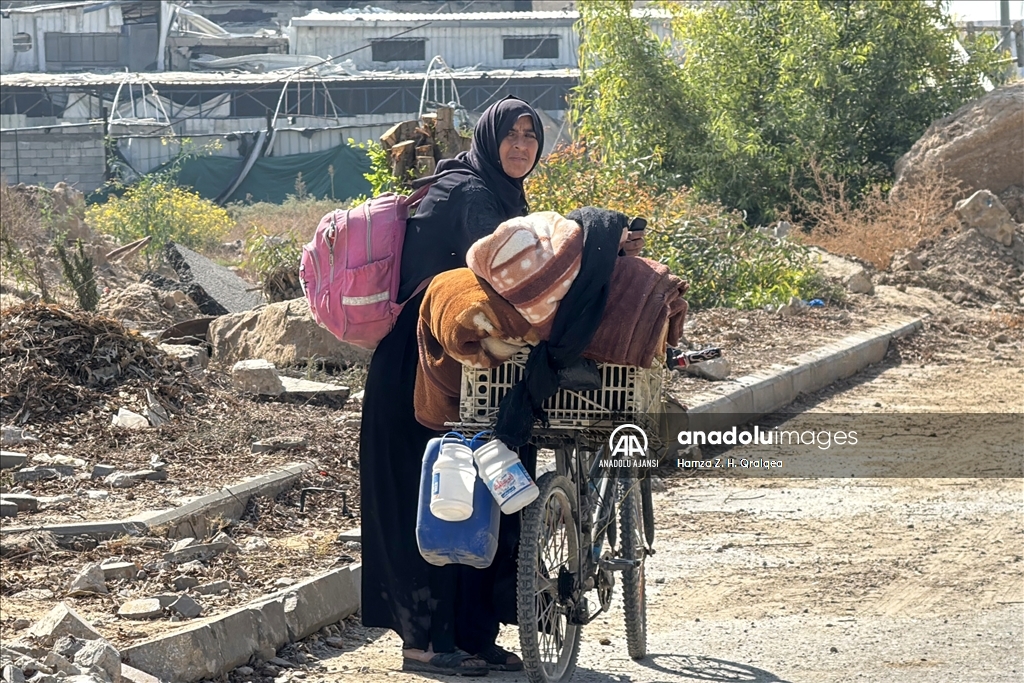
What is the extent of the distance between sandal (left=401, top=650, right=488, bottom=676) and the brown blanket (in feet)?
3.25

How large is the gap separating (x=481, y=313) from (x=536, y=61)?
41.0m

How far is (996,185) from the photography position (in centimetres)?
1777

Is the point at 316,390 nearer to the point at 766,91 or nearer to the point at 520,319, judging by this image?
the point at 520,319

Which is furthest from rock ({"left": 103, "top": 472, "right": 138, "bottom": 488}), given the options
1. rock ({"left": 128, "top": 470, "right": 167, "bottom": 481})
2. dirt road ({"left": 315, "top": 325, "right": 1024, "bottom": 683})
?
dirt road ({"left": 315, "top": 325, "right": 1024, "bottom": 683})

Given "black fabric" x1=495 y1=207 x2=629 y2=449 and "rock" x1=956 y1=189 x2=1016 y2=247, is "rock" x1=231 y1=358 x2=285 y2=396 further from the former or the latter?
"rock" x1=956 y1=189 x2=1016 y2=247

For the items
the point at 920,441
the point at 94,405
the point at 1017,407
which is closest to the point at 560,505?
the point at 94,405

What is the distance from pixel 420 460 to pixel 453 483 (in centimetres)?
75

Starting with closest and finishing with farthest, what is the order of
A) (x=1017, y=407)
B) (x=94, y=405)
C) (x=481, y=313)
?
(x=481, y=313), (x=94, y=405), (x=1017, y=407)

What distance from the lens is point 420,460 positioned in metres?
4.62

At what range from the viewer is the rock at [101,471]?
650cm

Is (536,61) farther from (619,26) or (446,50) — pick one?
(619,26)

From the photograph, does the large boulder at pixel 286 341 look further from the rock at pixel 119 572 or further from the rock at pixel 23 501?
the rock at pixel 119 572

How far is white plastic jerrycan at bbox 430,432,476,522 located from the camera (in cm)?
388

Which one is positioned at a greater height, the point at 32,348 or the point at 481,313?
the point at 481,313
